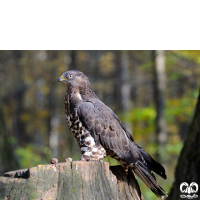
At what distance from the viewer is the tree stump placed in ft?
7.88

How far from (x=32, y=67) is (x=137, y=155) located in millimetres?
16554

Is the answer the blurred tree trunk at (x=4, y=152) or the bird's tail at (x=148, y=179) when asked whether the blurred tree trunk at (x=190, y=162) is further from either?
the blurred tree trunk at (x=4, y=152)

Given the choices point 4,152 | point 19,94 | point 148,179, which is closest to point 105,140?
point 148,179

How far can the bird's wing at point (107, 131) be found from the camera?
3.81m

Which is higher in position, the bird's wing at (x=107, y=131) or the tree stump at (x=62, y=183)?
the bird's wing at (x=107, y=131)

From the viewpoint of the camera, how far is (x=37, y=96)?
24.2 meters

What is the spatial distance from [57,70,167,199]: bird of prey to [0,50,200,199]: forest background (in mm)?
2686

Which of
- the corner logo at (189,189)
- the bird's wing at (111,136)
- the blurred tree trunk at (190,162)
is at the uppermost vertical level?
the bird's wing at (111,136)

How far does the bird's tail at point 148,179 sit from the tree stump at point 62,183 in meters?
0.77

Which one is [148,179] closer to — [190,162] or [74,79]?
[190,162]

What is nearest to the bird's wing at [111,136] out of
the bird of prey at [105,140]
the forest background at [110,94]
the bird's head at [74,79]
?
the bird of prey at [105,140]

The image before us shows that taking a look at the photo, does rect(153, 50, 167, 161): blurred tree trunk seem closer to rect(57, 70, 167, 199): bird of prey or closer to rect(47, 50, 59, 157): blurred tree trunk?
rect(57, 70, 167, 199): bird of prey

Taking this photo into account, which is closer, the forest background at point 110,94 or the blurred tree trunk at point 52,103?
the forest background at point 110,94
